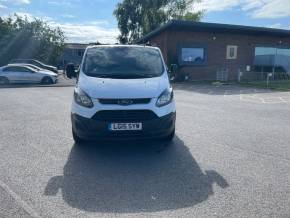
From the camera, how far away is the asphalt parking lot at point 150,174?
11.5 ft

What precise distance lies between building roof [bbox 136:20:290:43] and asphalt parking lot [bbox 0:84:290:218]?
16605 mm

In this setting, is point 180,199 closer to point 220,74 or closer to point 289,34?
point 220,74

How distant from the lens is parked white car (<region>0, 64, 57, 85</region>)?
2191cm

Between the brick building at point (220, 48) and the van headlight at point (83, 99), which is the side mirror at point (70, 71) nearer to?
the van headlight at point (83, 99)

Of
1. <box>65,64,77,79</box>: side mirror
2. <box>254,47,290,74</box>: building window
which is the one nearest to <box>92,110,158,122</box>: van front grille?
<box>65,64,77,79</box>: side mirror

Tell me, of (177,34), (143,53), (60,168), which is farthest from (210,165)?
(177,34)

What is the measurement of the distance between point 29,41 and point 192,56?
25512 mm

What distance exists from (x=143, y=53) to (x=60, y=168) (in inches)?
124

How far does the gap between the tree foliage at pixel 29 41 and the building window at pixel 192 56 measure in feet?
80.0

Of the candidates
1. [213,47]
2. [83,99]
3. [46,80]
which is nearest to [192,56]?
[213,47]

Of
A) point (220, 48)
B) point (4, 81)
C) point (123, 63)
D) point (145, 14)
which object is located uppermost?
point (145, 14)

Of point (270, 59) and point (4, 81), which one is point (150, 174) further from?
point (270, 59)

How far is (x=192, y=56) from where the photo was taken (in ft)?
80.1

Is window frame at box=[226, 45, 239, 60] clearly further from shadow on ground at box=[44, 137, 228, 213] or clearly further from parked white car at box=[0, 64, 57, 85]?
shadow on ground at box=[44, 137, 228, 213]
